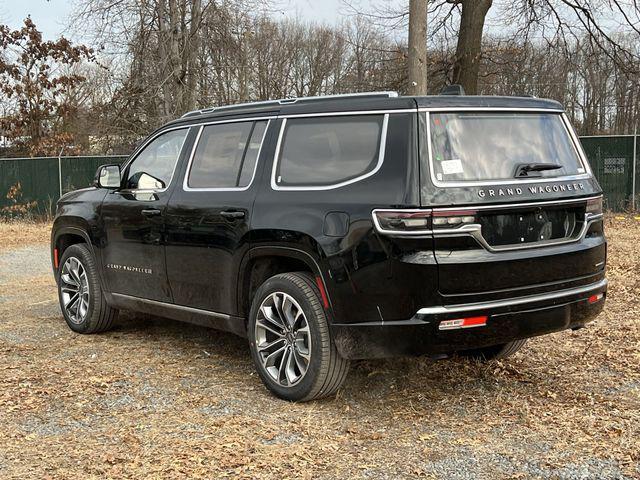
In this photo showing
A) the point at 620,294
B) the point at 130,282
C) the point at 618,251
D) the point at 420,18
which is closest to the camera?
the point at 130,282

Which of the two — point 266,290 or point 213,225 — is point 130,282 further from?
point 266,290

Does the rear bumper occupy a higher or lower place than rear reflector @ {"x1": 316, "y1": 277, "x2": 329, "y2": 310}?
lower

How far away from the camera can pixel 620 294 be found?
7449 mm

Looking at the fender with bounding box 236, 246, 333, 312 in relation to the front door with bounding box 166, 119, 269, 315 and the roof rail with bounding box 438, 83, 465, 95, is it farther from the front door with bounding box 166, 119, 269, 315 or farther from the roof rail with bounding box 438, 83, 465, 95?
the roof rail with bounding box 438, 83, 465, 95

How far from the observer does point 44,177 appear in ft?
64.3

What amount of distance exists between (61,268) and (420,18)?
605cm

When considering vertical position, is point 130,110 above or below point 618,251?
above

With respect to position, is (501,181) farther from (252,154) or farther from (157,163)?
(157,163)

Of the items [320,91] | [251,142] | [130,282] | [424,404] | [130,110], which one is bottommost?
[424,404]

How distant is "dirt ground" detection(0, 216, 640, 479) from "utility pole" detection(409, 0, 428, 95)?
486 centimetres

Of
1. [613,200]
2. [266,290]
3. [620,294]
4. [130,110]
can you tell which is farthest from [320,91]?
[266,290]

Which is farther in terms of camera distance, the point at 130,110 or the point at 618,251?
the point at 130,110

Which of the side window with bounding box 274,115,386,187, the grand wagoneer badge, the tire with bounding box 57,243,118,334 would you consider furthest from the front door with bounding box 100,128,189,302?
the grand wagoneer badge

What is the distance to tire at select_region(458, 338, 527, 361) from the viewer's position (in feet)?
16.4
